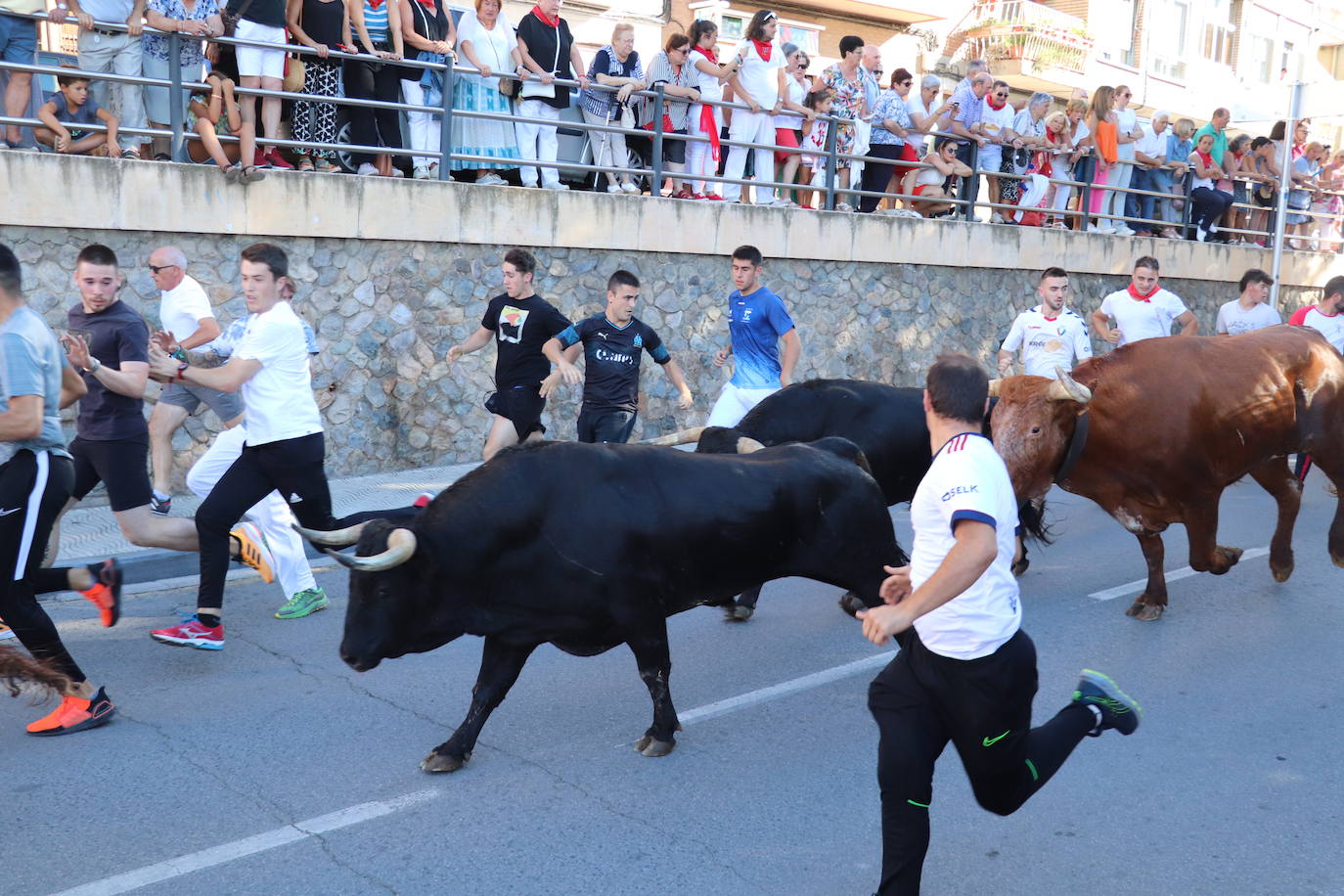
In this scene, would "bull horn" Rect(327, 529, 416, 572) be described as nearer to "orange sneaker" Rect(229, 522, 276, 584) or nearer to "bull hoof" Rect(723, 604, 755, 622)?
"orange sneaker" Rect(229, 522, 276, 584)

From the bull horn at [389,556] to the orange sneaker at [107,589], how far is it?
1599mm

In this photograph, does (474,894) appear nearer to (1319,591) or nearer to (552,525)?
(552,525)

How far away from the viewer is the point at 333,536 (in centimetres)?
437

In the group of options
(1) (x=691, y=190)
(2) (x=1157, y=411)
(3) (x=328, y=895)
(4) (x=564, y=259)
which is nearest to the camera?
(3) (x=328, y=895)

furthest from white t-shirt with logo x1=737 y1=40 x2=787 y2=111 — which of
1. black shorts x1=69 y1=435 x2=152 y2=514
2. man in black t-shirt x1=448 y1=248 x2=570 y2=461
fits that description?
black shorts x1=69 y1=435 x2=152 y2=514

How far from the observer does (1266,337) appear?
26.4 feet

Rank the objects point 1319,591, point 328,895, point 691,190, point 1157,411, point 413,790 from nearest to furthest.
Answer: point 328,895 → point 413,790 → point 1157,411 → point 1319,591 → point 691,190

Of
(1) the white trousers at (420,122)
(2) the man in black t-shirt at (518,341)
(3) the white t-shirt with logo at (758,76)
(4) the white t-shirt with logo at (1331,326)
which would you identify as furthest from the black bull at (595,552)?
(3) the white t-shirt with logo at (758,76)

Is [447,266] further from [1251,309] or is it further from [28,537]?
[1251,309]

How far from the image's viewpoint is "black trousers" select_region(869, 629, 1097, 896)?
137 inches

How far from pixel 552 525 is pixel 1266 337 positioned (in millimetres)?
5566

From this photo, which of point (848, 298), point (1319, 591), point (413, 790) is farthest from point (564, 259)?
point (413, 790)

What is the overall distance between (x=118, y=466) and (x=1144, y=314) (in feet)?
26.0

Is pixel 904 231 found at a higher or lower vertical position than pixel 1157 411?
higher
